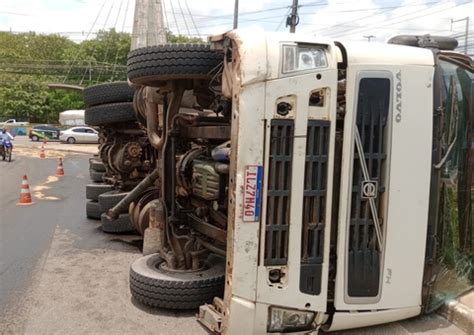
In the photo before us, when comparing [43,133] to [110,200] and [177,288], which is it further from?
[177,288]

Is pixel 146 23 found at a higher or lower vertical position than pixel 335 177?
higher

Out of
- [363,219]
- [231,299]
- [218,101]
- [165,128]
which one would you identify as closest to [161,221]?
[165,128]

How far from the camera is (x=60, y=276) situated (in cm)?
483

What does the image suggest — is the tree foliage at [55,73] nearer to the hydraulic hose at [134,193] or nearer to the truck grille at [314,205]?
the hydraulic hose at [134,193]

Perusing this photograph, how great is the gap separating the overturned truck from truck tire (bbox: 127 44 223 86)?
0.24m

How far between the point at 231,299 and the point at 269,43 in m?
1.53

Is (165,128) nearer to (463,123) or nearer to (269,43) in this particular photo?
(269,43)

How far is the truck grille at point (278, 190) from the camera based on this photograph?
2.88 metres

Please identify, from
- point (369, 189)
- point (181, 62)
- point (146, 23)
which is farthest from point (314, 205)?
point (146, 23)

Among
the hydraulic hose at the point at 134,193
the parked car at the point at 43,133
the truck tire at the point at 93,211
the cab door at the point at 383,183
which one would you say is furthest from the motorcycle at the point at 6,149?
the parked car at the point at 43,133

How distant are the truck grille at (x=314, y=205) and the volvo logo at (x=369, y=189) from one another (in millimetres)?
255

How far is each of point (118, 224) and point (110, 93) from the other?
1.72 meters

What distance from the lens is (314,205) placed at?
2.95 metres

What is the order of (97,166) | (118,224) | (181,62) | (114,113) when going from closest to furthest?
(181,62), (118,224), (114,113), (97,166)
